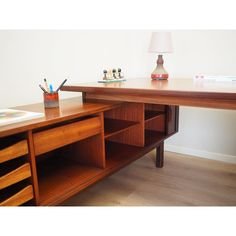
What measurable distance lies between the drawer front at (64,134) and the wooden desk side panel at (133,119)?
1.29ft

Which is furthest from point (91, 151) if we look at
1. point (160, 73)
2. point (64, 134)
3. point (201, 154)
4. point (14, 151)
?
point (201, 154)

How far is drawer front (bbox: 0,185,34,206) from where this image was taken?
879 millimetres

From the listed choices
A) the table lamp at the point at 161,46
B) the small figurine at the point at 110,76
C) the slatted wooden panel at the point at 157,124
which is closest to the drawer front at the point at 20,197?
the small figurine at the point at 110,76

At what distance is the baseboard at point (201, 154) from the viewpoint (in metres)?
2.23

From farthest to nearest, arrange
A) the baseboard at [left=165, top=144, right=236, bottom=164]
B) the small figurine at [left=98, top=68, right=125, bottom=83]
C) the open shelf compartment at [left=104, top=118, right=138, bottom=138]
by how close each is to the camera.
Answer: the baseboard at [left=165, top=144, right=236, bottom=164], the small figurine at [left=98, top=68, right=125, bottom=83], the open shelf compartment at [left=104, top=118, right=138, bottom=138]

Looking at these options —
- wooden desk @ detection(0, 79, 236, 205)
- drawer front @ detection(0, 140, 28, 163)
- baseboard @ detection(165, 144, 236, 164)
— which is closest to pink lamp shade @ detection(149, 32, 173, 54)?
wooden desk @ detection(0, 79, 236, 205)

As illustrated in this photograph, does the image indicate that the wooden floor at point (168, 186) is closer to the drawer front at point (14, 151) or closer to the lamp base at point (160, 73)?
the drawer front at point (14, 151)

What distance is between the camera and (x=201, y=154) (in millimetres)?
2371

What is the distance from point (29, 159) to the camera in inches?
37.3

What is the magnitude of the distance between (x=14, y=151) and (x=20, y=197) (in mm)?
179

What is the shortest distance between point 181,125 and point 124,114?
1003 mm

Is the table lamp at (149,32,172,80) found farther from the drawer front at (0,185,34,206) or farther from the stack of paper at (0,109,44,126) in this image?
the drawer front at (0,185,34,206)

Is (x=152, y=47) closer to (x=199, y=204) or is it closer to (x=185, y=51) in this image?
(x=185, y=51)

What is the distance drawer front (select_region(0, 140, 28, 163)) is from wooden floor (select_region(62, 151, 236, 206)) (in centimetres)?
63
